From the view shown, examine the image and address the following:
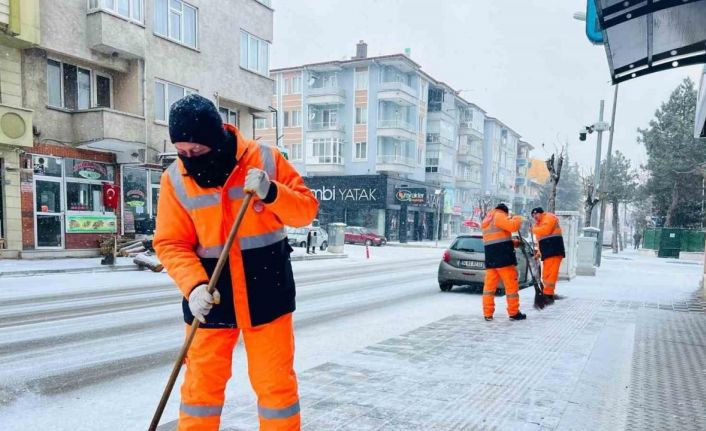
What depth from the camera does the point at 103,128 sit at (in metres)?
15.6

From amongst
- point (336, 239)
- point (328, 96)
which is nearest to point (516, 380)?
point (336, 239)

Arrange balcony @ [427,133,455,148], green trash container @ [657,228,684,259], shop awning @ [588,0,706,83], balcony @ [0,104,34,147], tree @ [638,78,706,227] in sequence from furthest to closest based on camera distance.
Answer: balcony @ [427,133,455,148] → tree @ [638,78,706,227] → green trash container @ [657,228,684,259] → balcony @ [0,104,34,147] → shop awning @ [588,0,706,83]

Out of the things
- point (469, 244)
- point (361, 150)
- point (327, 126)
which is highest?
point (327, 126)

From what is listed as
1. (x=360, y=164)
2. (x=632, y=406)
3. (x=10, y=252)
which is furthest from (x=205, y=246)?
(x=360, y=164)

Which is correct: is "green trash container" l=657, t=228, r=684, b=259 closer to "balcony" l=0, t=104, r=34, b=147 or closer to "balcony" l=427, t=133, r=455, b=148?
"balcony" l=427, t=133, r=455, b=148

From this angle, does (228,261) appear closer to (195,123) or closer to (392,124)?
(195,123)

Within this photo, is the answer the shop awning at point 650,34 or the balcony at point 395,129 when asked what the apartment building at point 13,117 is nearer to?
the shop awning at point 650,34

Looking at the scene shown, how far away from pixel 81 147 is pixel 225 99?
23.1 feet

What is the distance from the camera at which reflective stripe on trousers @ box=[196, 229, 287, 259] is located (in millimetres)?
2408

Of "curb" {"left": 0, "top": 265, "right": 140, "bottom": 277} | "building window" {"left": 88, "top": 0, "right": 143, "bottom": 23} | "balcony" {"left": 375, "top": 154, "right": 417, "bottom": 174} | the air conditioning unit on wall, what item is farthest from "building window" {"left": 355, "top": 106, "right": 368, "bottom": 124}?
"curb" {"left": 0, "top": 265, "right": 140, "bottom": 277}

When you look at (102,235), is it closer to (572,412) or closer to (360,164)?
(572,412)

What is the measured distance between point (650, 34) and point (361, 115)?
36204 millimetres

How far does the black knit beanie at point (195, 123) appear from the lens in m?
2.27

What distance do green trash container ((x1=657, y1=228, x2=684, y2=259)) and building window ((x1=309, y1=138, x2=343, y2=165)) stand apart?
23616mm
